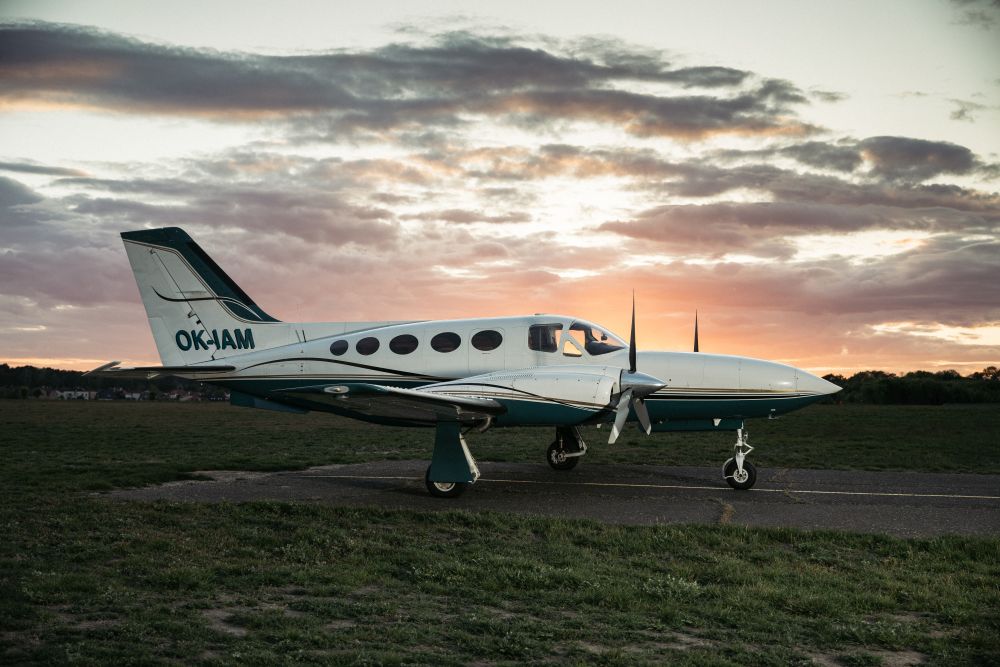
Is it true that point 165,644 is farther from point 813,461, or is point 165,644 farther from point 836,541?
point 813,461

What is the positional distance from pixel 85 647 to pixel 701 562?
7167mm

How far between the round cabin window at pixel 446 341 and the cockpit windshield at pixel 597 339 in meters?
2.60

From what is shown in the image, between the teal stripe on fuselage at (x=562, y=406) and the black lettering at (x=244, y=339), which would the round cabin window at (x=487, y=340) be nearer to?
the teal stripe on fuselage at (x=562, y=406)

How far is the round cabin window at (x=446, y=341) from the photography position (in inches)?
743

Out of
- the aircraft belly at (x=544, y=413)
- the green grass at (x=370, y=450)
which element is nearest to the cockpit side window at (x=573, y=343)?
the aircraft belly at (x=544, y=413)

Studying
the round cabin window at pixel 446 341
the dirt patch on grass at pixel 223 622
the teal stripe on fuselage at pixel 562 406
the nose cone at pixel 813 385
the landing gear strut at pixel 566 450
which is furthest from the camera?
the landing gear strut at pixel 566 450

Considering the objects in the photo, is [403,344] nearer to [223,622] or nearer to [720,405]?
[720,405]

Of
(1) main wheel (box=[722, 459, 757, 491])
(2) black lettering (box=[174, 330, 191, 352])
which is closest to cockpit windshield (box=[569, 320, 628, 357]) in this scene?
(1) main wheel (box=[722, 459, 757, 491])

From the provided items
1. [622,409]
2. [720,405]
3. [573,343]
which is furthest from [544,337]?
[720,405]

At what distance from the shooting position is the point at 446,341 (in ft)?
62.3

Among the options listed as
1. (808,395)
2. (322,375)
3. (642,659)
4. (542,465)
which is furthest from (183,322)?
(642,659)

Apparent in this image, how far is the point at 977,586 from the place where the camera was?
394 inches

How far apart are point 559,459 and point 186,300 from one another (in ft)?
34.7

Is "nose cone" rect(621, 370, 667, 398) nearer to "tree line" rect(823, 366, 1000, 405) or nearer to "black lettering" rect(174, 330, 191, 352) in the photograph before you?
"black lettering" rect(174, 330, 191, 352)
